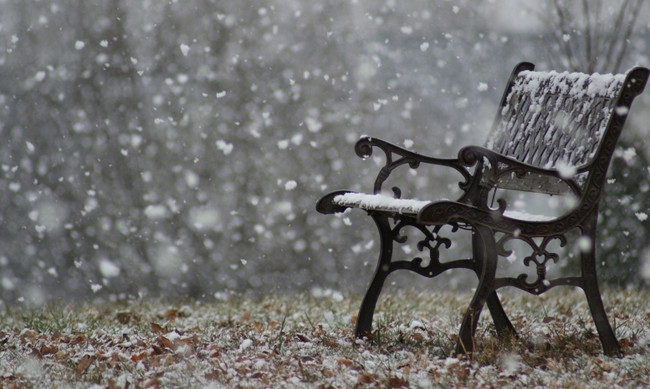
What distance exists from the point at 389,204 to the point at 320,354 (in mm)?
655

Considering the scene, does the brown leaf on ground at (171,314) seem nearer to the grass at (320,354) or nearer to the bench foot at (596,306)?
the grass at (320,354)

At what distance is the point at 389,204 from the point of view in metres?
2.85

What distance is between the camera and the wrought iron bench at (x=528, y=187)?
8.89 feet

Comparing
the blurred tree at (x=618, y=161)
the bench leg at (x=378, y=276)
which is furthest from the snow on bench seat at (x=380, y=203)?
the blurred tree at (x=618, y=161)

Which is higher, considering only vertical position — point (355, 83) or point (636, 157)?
point (355, 83)

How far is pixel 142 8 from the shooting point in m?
7.52

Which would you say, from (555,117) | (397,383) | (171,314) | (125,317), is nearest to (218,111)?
(171,314)

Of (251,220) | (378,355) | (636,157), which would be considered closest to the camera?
(378,355)

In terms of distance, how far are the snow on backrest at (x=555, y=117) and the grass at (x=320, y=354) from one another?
76 cm

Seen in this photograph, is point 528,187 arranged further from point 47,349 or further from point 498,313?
point 47,349

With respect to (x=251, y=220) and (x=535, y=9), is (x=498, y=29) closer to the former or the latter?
(x=535, y=9)

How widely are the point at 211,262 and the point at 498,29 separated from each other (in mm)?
3785

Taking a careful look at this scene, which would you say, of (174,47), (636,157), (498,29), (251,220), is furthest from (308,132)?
(636,157)

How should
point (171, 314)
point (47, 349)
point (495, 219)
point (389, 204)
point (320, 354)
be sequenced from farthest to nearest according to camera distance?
point (171, 314) < point (47, 349) < point (320, 354) < point (389, 204) < point (495, 219)
